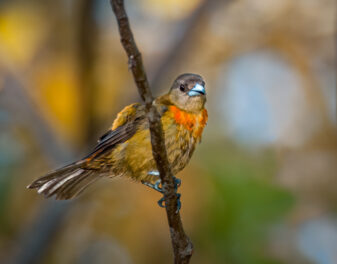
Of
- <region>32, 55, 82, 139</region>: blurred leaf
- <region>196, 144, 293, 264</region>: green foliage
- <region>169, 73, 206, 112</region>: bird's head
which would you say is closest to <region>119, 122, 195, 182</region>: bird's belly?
<region>169, 73, 206, 112</region>: bird's head

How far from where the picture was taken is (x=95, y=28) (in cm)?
680

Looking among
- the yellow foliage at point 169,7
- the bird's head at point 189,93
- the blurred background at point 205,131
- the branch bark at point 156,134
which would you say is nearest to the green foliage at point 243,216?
the blurred background at point 205,131

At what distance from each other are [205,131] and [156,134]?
14.9 feet

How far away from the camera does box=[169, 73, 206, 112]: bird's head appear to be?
13.3ft

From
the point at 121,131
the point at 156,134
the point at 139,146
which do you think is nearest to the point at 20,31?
the point at 121,131

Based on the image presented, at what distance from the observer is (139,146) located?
12.9ft

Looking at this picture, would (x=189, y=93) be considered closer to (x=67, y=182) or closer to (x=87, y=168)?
(x=87, y=168)

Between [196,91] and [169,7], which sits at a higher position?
[169,7]

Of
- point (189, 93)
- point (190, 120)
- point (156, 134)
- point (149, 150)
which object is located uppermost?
point (189, 93)

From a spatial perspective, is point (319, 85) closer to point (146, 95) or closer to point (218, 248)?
point (218, 248)

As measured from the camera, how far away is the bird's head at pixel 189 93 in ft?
13.3

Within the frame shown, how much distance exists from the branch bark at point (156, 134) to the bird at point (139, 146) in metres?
0.52

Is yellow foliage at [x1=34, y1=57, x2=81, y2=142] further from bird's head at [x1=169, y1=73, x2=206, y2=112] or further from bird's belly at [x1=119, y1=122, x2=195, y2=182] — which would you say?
bird's belly at [x1=119, y1=122, x2=195, y2=182]

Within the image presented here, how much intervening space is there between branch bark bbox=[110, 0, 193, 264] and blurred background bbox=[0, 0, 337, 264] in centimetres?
245
